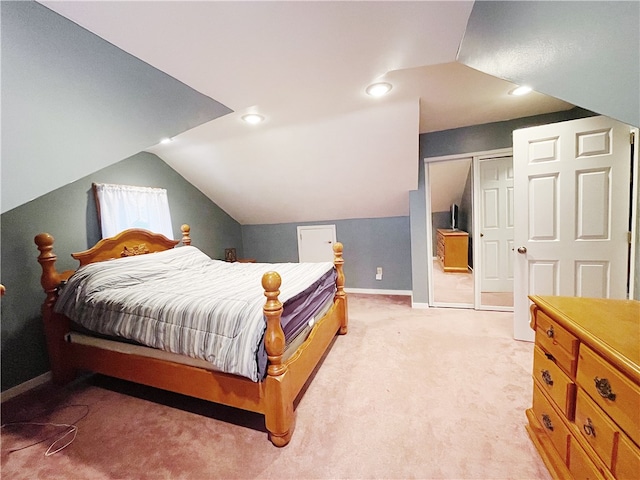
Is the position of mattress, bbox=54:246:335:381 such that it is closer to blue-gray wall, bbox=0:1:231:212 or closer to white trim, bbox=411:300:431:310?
blue-gray wall, bbox=0:1:231:212

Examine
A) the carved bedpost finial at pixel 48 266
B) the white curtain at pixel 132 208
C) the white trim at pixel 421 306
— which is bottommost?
the white trim at pixel 421 306

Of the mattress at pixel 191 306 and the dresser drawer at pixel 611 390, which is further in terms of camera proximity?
the mattress at pixel 191 306

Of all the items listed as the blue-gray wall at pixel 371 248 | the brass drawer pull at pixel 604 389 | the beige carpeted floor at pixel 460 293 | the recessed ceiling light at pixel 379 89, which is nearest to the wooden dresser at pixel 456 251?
the beige carpeted floor at pixel 460 293

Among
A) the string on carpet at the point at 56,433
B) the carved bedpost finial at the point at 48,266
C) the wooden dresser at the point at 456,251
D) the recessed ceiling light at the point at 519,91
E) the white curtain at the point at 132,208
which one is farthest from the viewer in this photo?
the wooden dresser at the point at 456,251

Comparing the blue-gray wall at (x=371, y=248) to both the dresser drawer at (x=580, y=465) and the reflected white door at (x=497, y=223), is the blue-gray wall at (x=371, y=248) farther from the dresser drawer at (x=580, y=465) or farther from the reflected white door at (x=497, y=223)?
the dresser drawer at (x=580, y=465)

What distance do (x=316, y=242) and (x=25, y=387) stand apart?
341 centimetres

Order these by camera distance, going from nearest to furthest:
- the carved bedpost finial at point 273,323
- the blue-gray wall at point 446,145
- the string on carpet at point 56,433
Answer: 1. the carved bedpost finial at point 273,323
2. the string on carpet at point 56,433
3. the blue-gray wall at point 446,145

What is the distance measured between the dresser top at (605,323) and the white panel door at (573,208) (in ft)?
4.15

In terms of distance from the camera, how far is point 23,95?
0.90 metres

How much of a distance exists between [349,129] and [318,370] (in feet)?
7.41

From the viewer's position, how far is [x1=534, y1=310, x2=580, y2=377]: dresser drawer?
101 cm

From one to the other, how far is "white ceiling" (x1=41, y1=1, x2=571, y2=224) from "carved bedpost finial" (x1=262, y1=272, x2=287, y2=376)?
3.74 feet

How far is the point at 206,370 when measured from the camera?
1537 mm

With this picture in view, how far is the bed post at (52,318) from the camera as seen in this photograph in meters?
1.97
